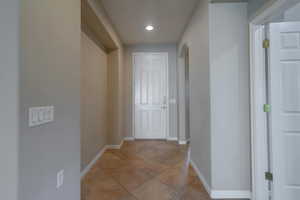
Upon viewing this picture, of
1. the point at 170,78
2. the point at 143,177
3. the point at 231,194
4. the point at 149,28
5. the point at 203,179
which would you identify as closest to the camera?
the point at 231,194

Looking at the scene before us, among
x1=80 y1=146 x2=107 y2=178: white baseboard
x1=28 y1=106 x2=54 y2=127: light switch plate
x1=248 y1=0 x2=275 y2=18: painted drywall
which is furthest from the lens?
x1=80 y1=146 x2=107 y2=178: white baseboard

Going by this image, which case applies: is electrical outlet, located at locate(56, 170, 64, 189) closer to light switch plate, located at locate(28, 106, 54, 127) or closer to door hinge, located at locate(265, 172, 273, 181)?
light switch plate, located at locate(28, 106, 54, 127)

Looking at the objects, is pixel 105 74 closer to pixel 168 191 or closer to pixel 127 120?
Result: pixel 127 120

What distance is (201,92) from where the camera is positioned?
2.24 m

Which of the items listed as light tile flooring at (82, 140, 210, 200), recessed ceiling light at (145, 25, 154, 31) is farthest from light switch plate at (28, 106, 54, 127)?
recessed ceiling light at (145, 25, 154, 31)

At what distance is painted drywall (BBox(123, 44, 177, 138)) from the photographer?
A: 440 centimetres

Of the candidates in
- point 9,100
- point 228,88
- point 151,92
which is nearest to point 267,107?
point 228,88

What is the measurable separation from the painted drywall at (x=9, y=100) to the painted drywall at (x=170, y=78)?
3.54 meters

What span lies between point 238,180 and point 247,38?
166cm

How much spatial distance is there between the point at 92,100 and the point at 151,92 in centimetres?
193

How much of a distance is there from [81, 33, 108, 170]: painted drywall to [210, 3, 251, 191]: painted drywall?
6.16 feet

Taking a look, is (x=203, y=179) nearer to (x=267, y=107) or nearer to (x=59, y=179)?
(x=267, y=107)

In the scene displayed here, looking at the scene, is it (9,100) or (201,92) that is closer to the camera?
(9,100)

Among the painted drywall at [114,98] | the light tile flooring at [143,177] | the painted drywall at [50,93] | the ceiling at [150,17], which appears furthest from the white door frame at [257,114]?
the painted drywall at [114,98]
